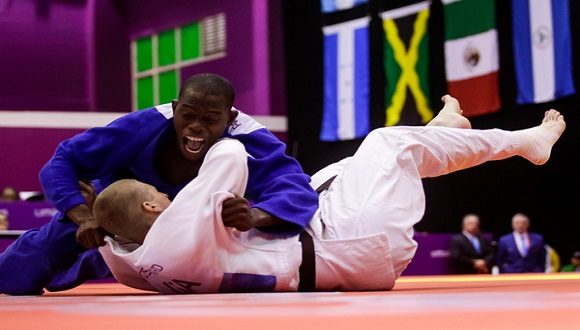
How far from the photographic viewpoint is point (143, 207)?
277 centimetres

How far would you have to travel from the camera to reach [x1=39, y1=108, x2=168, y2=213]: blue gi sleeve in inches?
117

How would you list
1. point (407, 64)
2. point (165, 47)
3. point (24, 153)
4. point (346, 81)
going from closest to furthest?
1. point (407, 64)
2. point (346, 81)
3. point (24, 153)
4. point (165, 47)

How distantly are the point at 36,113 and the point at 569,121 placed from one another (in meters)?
7.88

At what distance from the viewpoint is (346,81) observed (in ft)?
42.5

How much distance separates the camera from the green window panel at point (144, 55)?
1505 centimetres

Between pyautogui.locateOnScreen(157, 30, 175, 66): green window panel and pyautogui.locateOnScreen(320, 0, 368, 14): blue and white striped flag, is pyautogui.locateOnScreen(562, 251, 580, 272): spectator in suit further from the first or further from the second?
pyautogui.locateOnScreen(157, 30, 175, 66): green window panel

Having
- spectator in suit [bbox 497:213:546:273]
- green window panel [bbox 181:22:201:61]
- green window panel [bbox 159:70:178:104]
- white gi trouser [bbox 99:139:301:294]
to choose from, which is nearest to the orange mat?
white gi trouser [bbox 99:139:301:294]

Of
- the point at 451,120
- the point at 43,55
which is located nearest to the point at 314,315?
the point at 451,120

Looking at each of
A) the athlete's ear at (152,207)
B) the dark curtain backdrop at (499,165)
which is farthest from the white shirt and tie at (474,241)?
the athlete's ear at (152,207)

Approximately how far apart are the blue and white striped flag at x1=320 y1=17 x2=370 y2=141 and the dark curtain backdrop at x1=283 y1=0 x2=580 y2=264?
0.13 metres

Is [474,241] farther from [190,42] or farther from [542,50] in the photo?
[190,42]

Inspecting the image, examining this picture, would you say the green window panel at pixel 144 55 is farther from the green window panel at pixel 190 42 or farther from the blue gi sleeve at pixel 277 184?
the blue gi sleeve at pixel 277 184

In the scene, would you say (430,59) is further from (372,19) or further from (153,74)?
(153,74)

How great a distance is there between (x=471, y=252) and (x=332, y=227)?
7.33m
